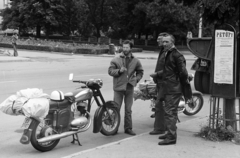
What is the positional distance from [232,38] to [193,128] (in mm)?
2105

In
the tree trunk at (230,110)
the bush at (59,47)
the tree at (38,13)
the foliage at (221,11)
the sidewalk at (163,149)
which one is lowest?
the sidewalk at (163,149)

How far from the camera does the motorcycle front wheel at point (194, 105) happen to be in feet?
28.5

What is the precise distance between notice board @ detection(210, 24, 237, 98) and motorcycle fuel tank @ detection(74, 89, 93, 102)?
80.2 inches

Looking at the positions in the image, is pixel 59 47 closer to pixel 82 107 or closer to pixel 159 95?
pixel 159 95

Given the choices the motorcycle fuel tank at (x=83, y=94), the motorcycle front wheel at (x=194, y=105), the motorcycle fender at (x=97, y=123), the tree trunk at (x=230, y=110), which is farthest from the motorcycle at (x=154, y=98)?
the motorcycle fuel tank at (x=83, y=94)

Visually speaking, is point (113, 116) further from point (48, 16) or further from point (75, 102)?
point (48, 16)

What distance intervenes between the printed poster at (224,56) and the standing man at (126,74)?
1.53 metres

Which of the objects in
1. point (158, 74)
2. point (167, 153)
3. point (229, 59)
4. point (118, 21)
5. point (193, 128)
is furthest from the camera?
point (118, 21)

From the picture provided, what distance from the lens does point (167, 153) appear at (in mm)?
5383

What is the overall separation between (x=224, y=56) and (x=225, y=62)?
10 centimetres

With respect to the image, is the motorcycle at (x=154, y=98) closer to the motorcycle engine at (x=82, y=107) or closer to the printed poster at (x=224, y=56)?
the printed poster at (x=224, y=56)

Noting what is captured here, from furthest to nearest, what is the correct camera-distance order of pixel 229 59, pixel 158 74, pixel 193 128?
pixel 193 128
pixel 158 74
pixel 229 59

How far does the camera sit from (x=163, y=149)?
5.60m

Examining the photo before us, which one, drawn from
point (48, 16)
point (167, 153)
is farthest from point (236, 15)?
point (48, 16)
